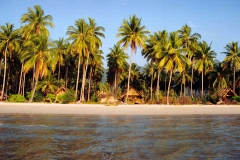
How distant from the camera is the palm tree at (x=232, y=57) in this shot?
4703cm

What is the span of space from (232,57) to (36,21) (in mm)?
35933

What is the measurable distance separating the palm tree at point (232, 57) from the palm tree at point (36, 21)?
108 feet

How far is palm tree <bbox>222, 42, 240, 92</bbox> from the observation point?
47.0 m

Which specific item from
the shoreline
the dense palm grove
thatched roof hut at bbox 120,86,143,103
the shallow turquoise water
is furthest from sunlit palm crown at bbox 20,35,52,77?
the shallow turquoise water

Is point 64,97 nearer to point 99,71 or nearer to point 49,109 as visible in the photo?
point 49,109

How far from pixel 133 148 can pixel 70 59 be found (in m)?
40.8

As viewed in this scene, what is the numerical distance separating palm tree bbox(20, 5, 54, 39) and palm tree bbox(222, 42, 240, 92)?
1300 inches

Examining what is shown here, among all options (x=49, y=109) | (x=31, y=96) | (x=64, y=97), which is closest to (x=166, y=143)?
(x=49, y=109)

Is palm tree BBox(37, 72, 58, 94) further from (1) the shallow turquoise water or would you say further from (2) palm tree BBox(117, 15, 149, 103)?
(1) the shallow turquoise water

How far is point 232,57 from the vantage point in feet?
155

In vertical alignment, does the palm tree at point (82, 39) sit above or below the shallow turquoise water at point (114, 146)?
above

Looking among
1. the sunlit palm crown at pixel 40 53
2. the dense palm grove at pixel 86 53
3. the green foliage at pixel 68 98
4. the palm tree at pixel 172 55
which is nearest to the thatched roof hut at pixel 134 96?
the dense palm grove at pixel 86 53

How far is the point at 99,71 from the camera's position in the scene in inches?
2106

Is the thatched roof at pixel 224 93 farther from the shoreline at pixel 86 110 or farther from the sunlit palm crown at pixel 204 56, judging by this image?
the shoreline at pixel 86 110
